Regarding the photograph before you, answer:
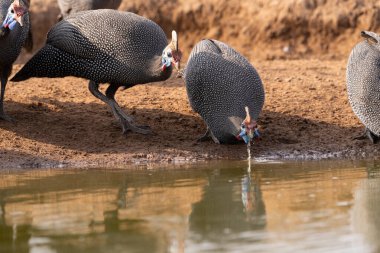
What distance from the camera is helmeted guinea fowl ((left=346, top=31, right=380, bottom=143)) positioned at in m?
9.02

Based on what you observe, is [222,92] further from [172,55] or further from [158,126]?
[158,126]

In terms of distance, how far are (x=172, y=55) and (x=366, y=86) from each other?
1.67 metres

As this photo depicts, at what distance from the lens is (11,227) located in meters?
6.27

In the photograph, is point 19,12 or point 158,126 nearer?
point 19,12

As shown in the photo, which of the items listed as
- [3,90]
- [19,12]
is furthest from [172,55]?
[3,90]

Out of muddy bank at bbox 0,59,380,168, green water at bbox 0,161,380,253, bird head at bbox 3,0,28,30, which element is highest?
bird head at bbox 3,0,28,30

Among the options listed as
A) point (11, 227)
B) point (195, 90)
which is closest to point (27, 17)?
point (195, 90)

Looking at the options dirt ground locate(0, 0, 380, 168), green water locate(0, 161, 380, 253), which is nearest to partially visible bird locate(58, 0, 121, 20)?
dirt ground locate(0, 0, 380, 168)

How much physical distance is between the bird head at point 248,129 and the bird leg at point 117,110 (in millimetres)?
1162

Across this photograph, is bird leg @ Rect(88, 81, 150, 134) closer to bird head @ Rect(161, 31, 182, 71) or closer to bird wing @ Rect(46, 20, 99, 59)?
bird wing @ Rect(46, 20, 99, 59)

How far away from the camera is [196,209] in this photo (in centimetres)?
664

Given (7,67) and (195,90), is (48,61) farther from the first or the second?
(195,90)

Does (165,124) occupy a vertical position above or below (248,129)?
below

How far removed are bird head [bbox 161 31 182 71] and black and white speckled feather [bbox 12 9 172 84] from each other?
9 cm
